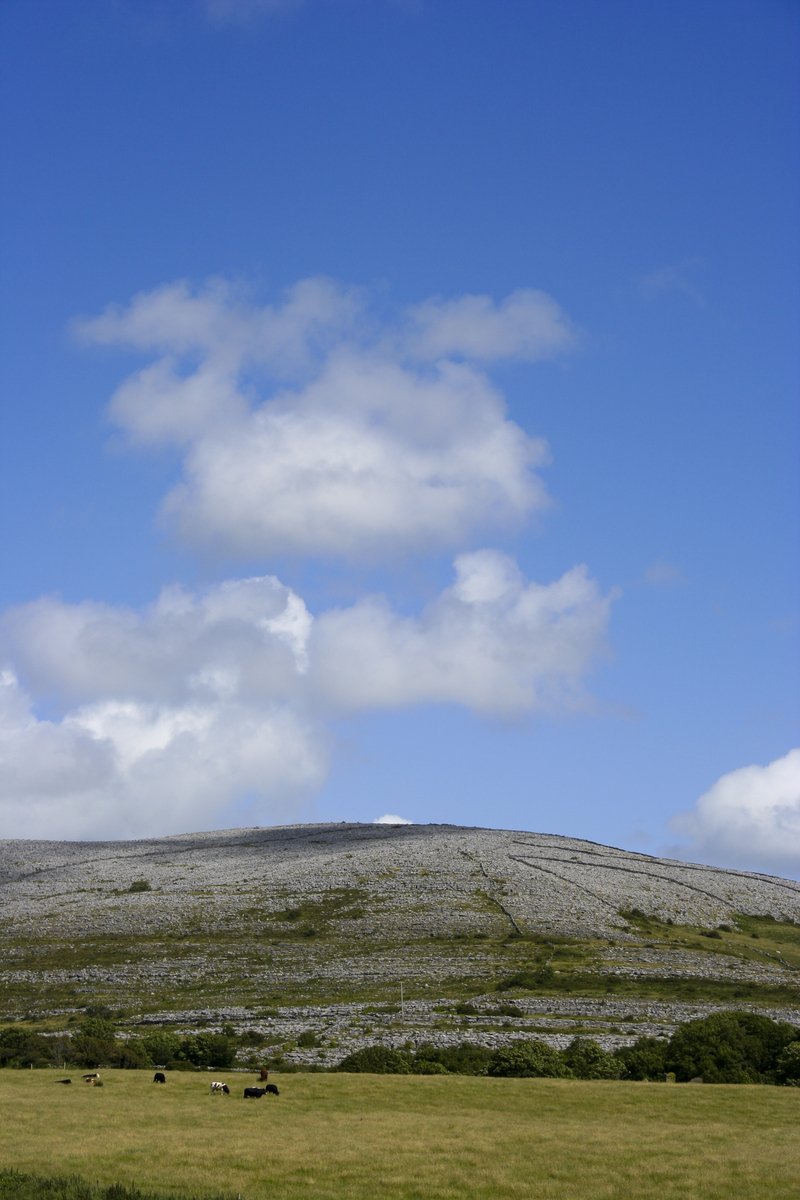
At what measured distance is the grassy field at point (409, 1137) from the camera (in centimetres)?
3900

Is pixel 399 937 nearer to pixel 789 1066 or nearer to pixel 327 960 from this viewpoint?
pixel 327 960

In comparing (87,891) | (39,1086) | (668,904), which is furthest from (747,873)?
(39,1086)

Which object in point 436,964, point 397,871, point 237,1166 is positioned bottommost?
point 237,1166

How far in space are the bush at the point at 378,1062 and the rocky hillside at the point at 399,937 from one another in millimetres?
8121

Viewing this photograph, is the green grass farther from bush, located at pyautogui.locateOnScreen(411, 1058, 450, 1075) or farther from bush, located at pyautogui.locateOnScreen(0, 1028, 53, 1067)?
bush, located at pyautogui.locateOnScreen(411, 1058, 450, 1075)

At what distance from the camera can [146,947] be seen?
10150 centimetres

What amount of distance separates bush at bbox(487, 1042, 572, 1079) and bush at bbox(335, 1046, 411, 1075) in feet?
15.6

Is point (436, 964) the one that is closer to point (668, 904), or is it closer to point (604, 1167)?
point (668, 904)

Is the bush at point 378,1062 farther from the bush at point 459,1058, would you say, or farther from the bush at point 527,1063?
the bush at point 527,1063

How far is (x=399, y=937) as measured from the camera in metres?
102

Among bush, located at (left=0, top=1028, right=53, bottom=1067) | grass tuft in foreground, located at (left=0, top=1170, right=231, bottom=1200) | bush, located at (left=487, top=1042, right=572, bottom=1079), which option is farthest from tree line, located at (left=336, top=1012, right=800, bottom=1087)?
grass tuft in foreground, located at (left=0, top=1170, right=231, bottom=1200)

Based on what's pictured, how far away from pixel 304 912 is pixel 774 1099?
61759mm

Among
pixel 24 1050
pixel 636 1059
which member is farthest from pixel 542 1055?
pixel 24 1050

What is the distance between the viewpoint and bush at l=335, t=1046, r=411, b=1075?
62.1 meters
